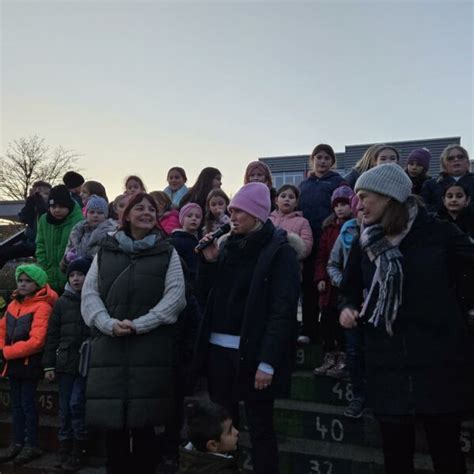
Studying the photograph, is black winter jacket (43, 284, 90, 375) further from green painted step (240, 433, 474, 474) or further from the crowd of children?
green painted step (240, 433, 474, 474)

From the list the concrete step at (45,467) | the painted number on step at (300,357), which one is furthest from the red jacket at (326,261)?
→ the concrete step at (45,467)

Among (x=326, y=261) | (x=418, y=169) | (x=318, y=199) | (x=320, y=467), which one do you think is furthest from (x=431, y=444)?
(x=418, y=169)

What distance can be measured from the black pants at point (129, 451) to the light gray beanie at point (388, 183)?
6.63 ft

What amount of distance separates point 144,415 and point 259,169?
2.91 m

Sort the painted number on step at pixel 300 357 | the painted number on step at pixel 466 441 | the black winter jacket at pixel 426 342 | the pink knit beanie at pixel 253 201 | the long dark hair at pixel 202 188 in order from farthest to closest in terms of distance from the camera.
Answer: the long dark hair at pixel 202 188 → the painted number on step at pixel 300 357 → the painted number on step at pixel 466 441 → the pink knit beanie at pixel 253 201 → the black winter jacket at pixel 426 342

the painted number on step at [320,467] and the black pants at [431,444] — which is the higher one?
the black pants at [431,444]

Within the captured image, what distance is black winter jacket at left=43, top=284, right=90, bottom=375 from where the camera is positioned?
4.17 meters

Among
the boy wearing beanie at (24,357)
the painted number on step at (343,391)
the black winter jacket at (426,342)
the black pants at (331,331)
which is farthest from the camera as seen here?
the black pants at (331,331)

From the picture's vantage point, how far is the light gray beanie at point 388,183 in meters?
2.52

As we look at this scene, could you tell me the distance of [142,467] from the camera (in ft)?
10.4

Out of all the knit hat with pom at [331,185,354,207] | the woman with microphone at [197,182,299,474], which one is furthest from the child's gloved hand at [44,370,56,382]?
the knit hat with pom at [331,185,354,207]

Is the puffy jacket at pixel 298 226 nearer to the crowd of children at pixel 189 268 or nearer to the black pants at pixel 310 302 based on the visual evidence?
the crowd of children at pixel 189 268

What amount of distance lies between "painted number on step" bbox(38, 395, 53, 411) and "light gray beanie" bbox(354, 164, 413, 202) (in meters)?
3.86

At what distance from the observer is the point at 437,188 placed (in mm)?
4727
